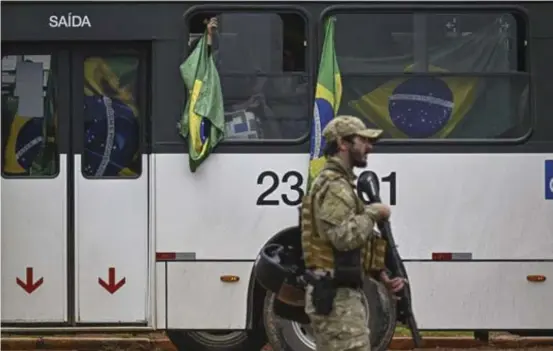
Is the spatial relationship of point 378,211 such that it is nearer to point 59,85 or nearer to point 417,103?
point 417,103

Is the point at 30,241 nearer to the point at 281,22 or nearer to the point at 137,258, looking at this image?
the point at 137,258

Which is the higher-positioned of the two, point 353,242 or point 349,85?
point 349,85

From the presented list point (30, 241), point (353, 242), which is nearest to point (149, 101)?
point (30, 241)

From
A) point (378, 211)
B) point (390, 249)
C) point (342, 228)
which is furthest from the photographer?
point (390, 249)

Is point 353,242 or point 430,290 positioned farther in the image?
point 430,290

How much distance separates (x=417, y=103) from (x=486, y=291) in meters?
1.51

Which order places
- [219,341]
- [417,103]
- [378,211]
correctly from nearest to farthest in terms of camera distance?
[378,211] < [417,103] < [219,341]

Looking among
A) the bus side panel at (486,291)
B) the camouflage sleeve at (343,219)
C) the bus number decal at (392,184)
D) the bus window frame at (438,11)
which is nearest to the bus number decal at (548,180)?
the bus window frame at (438,11)

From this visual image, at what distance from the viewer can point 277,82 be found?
10.5 meters

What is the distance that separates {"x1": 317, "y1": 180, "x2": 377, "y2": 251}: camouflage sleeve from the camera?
7297 millimetres

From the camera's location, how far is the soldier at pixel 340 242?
734 cm

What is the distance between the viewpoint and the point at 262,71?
10.4m

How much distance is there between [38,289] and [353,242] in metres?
3.90

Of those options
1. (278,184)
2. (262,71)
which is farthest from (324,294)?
(262,71)
